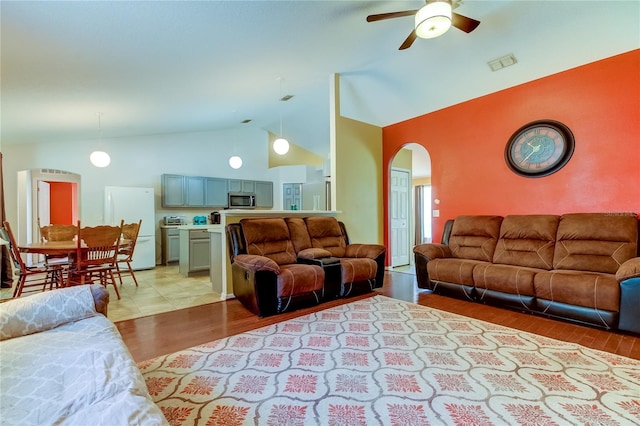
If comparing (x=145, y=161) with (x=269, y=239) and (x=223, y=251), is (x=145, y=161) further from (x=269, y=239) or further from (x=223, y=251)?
(x=269, y=239)

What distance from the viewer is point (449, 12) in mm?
2328

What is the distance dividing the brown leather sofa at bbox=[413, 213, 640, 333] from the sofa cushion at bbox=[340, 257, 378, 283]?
704mm

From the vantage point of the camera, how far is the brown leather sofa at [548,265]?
8.31ft

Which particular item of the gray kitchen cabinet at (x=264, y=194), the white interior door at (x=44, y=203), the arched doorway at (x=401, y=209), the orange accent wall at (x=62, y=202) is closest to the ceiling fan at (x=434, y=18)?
the arched doorway at (x=401, y=209)

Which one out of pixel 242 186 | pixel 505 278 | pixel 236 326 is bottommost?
pixel 236 326

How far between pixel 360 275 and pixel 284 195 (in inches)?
184

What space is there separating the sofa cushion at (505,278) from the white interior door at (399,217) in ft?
8.10

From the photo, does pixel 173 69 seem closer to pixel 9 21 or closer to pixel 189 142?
Answer: pixel 9 21

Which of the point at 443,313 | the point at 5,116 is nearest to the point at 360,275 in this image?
the point at 443,313

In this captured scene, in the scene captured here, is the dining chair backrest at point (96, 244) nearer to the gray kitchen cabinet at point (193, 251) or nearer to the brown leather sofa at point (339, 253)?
the gray kitchen cabinet at point (193, 251)

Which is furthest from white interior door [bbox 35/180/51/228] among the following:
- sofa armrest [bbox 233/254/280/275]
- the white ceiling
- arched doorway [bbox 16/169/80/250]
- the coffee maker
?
sofa armrest [bbox 233/254/280/275]

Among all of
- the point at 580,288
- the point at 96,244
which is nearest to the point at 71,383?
the point at 96,244

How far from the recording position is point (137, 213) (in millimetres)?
5508

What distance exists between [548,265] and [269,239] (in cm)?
321
